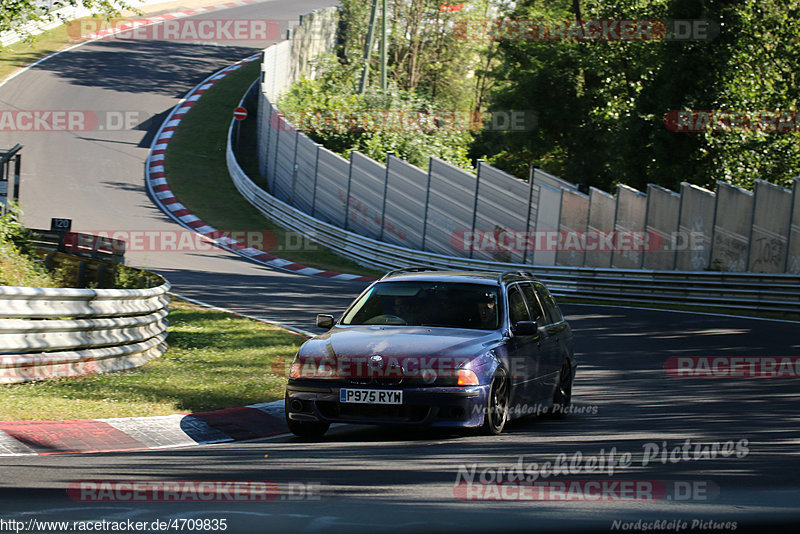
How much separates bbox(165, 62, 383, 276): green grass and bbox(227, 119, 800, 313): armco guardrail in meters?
0.61

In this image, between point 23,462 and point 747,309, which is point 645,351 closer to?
point 747,309

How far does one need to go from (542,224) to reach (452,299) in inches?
726

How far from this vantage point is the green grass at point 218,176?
32.9 meters

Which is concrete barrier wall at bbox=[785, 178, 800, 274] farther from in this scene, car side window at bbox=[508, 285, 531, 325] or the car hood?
the car hood

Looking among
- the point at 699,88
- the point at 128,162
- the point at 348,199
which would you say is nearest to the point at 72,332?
the point at 348,199

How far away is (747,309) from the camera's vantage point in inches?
862

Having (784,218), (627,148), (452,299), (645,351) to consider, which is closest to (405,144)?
(627,148)

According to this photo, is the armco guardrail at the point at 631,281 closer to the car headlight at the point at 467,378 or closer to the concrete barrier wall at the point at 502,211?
the concrete barrier wall at the point at 502,211

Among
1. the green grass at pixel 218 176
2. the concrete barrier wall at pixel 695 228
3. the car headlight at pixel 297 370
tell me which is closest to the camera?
the car headlight at pixel 297 370

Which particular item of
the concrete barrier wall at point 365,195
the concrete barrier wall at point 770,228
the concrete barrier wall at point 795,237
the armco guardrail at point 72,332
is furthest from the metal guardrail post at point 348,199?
the armco guardrail at point 72,332

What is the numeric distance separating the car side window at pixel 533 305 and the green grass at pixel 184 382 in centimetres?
312

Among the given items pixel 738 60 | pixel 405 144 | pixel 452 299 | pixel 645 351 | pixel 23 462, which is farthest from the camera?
pixel 405 144

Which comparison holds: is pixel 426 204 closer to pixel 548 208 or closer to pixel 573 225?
pixel 548 208

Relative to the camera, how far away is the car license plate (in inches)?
325
